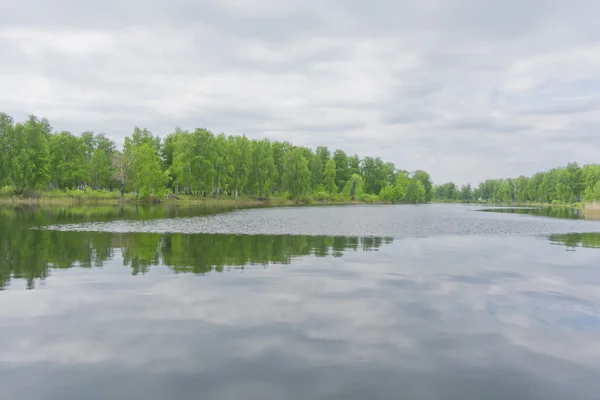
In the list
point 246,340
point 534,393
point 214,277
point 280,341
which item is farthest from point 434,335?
point 214,277

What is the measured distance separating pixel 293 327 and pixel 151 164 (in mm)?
99573

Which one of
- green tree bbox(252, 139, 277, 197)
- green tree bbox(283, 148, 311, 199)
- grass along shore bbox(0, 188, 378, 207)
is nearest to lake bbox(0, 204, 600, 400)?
grass along shore bbox(0, 188, 378, 207)

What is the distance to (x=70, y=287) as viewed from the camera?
1595cm

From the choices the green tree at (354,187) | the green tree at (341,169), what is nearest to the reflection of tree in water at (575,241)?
the green tree at (354,187)

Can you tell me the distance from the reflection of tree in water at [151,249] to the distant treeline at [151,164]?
233ft

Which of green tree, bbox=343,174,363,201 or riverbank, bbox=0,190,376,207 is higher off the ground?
green tree, bbox=343,174,363,201

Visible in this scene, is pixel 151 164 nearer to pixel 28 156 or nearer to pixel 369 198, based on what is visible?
pixel 28 156

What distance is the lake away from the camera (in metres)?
8.48

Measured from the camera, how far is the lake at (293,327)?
8477 mm

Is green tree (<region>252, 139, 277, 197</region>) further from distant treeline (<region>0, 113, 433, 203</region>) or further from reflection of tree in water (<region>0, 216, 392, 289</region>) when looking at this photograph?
reflection of tree in water (<region>0, 216, 392, 289</region>)

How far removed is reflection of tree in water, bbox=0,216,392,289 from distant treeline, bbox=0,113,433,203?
7111 cm

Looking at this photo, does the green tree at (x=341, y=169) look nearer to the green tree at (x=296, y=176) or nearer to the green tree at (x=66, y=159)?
the green tree at (x=296, y=176)

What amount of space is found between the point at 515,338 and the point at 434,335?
219 centimetres

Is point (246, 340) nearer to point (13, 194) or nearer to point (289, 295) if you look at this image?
point (289, 295)
